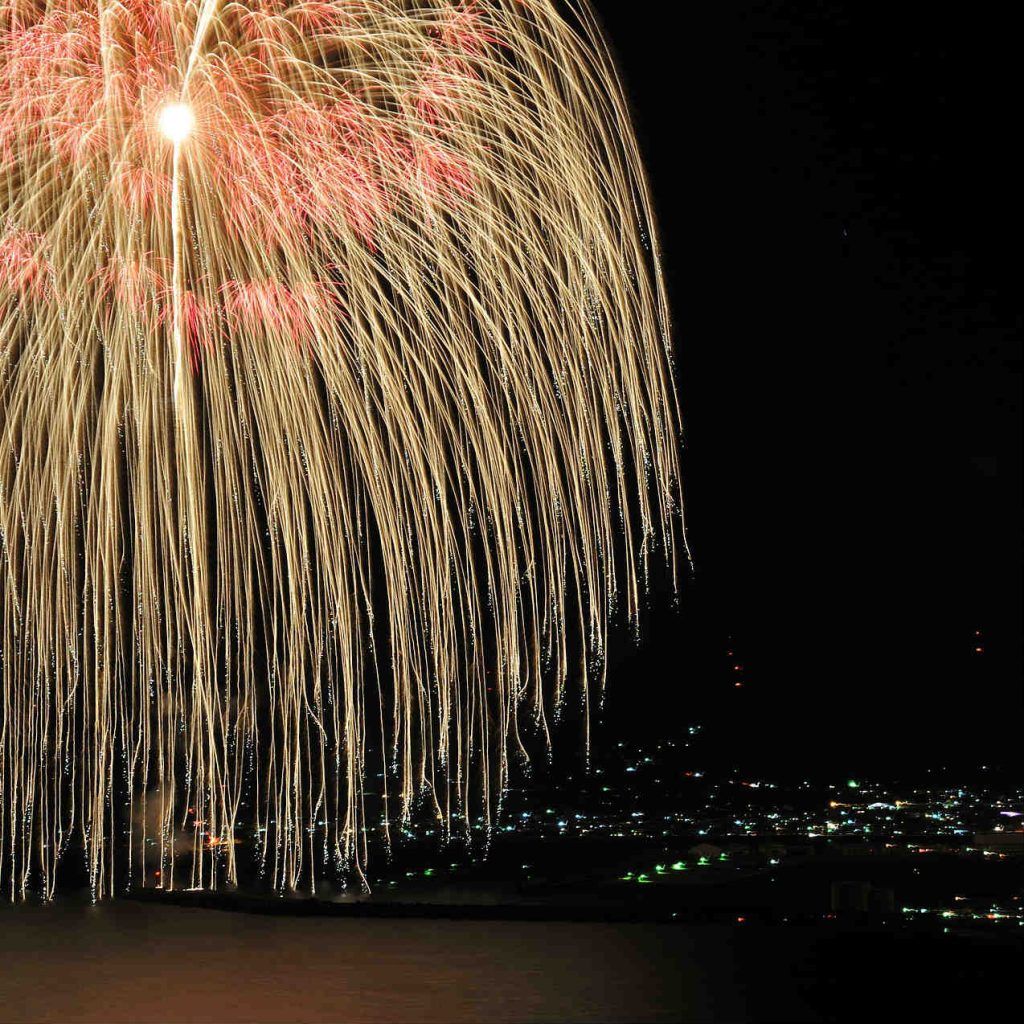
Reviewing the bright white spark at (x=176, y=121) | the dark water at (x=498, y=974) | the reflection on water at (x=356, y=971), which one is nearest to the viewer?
the dark water at (x=498, y=974)

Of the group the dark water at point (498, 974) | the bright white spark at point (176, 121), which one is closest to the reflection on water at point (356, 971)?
the dark water at point (498, 974)

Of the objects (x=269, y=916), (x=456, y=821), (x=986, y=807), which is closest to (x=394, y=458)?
(x=269, y=916)

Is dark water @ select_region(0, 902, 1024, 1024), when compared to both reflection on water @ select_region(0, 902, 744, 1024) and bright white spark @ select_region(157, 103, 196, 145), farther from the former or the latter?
bright white spark @ select_region(157, 103, 196, 145)

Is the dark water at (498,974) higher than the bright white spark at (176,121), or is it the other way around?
the bright white spark at (176,121)

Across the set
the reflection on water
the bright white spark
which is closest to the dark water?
the reflection on water

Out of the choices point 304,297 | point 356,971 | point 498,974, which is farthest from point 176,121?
point 498,974

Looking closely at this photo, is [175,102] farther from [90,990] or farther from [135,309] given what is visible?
[90,990]

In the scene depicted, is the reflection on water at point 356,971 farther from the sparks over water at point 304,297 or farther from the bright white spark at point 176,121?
the bright white spark at point 176,121

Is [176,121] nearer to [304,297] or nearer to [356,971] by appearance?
[304,297]
